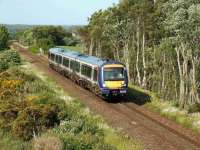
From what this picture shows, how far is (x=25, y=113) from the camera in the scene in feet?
69.8

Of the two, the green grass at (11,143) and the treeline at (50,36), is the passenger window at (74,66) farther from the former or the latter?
the treeline at (50,36)

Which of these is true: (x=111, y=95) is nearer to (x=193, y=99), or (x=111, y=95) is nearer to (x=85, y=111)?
(x=85, y=111)

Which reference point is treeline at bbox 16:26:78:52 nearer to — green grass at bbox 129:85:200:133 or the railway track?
green grass at bbox 129:85:200:133

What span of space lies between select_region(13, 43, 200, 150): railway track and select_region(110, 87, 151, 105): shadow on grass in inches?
5.2

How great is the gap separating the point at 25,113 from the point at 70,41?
121267 mm

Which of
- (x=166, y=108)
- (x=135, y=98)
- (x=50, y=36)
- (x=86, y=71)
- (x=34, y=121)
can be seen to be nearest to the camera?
A: (x=34, y=121)

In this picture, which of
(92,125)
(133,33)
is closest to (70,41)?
(133,33)

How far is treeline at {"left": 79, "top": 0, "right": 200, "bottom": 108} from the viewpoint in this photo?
1272 inches

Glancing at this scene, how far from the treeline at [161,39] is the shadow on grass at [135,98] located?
2235 mm

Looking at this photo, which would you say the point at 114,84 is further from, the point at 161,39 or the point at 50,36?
the point at 50,36

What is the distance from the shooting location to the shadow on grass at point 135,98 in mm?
30844

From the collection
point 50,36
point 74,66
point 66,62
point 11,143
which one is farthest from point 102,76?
point 50,36

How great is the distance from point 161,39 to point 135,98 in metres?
15.0

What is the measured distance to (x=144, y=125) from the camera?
77.3 ft
